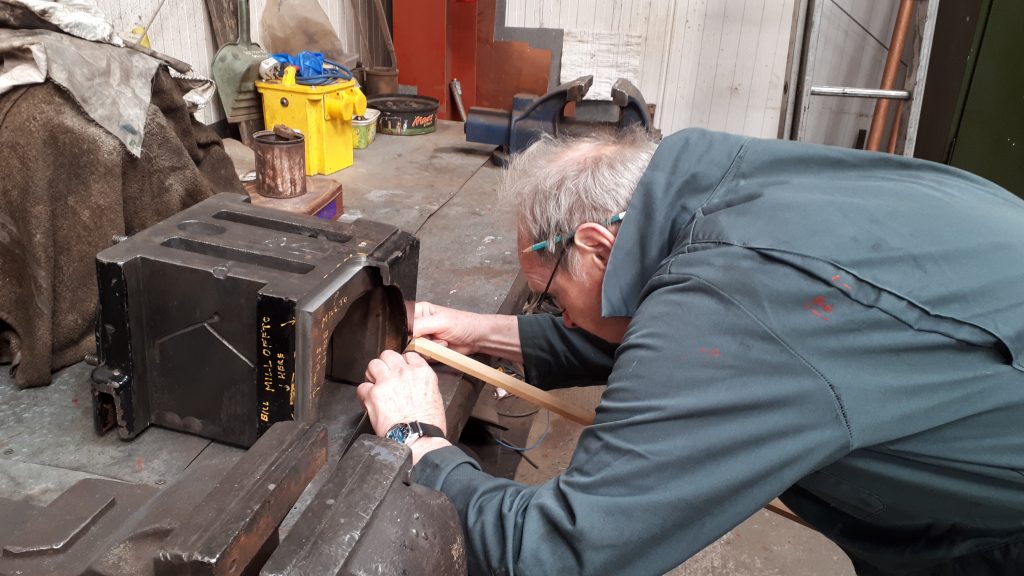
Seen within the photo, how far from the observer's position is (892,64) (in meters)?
3.25

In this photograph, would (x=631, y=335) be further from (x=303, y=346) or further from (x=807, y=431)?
(x=303, y=346)

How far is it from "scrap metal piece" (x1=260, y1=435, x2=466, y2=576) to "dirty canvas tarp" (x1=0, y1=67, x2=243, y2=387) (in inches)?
32.2

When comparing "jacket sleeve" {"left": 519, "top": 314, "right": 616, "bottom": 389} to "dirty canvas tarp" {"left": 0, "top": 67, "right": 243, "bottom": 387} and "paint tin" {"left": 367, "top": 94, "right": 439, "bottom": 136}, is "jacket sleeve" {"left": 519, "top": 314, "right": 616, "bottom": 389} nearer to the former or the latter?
"dirty canvas tarp" {"left": 0, "top": 67, "right": 243, "bottom": 387}

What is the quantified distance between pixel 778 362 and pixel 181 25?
222cm

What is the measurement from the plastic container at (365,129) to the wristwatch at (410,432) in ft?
5.74

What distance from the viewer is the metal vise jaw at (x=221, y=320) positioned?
98 cm

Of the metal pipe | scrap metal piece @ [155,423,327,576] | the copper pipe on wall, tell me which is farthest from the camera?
the copper pipe on wall

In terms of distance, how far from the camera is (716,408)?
783mm

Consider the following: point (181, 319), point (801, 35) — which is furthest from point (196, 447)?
point (801, 35)

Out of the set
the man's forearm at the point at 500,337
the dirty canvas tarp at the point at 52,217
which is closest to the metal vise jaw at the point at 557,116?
the man's forearm at the point at 500,337

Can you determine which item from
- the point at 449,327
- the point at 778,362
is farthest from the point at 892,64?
the point at 778,362

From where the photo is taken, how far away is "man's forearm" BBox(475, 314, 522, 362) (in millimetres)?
1412

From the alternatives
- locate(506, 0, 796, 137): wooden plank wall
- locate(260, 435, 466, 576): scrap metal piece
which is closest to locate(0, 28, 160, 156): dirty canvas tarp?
locate(260, 435, 466, 576): scrap metal piece

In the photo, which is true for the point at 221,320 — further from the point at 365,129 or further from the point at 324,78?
the point at 365,129
